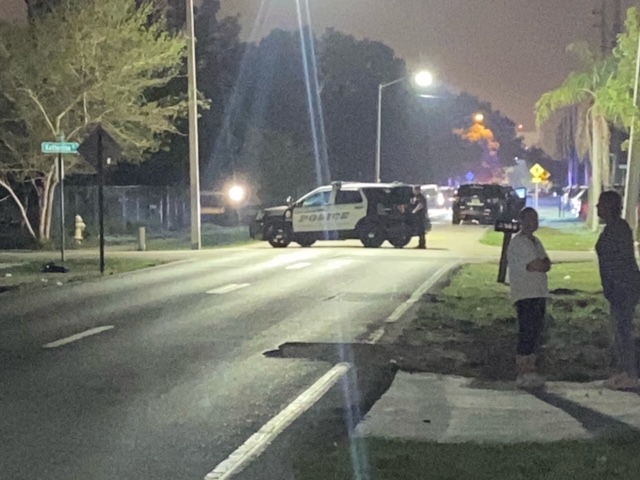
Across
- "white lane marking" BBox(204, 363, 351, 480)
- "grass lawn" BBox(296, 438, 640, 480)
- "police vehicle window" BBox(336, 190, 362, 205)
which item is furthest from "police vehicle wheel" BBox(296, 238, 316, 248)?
"grass lawn" BBox(296, 438, 640, 480)

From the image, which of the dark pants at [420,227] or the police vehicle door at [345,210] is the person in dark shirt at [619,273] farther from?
the police vehicle door at [345,210]

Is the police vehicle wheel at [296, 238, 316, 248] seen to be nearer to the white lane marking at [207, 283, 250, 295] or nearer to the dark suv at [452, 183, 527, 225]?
the white lane marking at [207, 283, 250, 295]

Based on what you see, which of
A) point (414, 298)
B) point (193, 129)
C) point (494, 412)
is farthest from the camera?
point (193, 129)

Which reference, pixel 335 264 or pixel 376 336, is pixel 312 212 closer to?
pixel 335 264

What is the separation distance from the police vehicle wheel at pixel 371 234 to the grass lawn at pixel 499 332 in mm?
14351

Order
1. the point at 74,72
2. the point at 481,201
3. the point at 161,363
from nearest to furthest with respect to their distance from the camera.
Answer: the point at 161,363, the point at 74,72, the point at 481,201

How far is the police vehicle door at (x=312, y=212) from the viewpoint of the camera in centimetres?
3581

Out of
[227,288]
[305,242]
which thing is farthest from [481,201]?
[227,288]

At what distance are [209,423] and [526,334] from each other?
134 inches

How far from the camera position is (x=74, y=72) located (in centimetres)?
3262

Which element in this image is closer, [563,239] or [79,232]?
[79,232]

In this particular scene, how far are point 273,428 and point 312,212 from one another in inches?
1062

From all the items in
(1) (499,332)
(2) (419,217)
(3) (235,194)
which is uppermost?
(3) (235,194)

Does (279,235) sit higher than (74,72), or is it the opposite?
(74,72)
